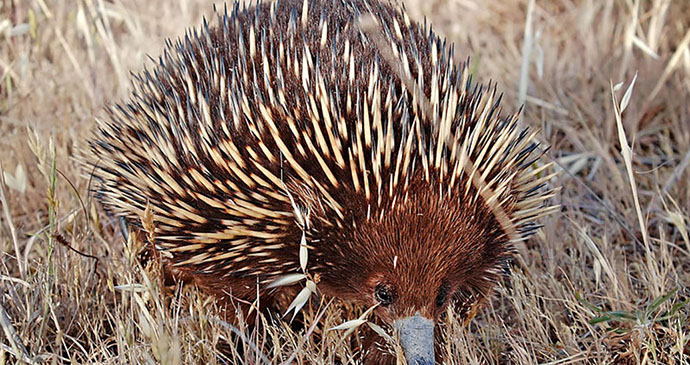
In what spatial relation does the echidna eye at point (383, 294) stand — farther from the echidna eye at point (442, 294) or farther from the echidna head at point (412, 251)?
the echidna eye at point (442, 294)

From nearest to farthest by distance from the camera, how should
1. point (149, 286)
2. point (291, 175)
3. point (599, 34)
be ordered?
point (149, 286)
point (291, 175)
point (599, 34)

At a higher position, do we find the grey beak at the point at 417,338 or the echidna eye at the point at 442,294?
the echidna eye at the point at 442,294

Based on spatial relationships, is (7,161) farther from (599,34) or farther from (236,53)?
(599,34)

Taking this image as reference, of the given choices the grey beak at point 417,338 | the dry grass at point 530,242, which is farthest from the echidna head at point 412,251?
the dry grass at point 530,242

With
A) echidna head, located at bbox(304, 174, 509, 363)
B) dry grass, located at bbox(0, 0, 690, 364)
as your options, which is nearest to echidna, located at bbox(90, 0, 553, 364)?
echidna head, located at bbox(304, 174, 509, 363)

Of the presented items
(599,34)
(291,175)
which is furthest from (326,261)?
(599,34)

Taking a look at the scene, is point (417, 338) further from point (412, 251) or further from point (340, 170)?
point (340, 170)

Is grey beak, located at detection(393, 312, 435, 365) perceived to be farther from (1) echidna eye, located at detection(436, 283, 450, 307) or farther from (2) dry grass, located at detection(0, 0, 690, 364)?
(2) dry grass, located at detection(0, 0, 690, 364)
